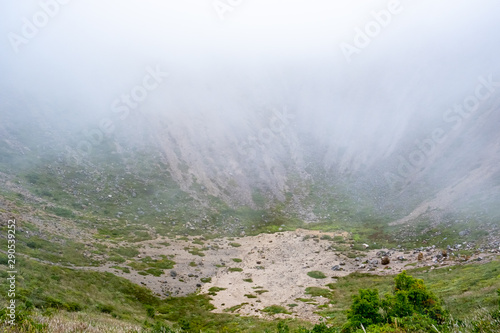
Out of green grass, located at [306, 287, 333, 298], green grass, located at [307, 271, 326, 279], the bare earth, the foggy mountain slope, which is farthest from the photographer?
the foggy mountain slope

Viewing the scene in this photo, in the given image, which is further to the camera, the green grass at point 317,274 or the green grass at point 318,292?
the green grass at point 317,274

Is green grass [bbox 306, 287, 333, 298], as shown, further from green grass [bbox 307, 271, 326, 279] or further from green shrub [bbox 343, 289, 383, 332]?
green shrub [bbox 343, 289, 383, 332]

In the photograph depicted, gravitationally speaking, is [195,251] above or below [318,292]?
above

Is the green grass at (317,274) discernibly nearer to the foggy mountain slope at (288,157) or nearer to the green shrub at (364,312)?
the foggy mountain slope at (288,157)

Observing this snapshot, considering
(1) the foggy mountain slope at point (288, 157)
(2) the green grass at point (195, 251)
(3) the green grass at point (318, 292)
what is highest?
(1) the foggy mountain slope at point (288, 157)

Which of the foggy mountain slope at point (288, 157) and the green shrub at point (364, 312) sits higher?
the foggy mountain slope at point (288, 157)

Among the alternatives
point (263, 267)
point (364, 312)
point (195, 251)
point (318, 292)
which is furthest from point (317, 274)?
point (364, 312)

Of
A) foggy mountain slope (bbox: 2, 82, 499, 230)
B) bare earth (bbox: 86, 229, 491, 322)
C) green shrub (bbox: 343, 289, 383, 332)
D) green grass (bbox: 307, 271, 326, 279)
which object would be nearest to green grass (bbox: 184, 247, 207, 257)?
bare earth (bbox: 86, 229, 491, 322)

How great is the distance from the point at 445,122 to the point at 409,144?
1240cm

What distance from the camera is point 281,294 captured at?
41688 millimetres

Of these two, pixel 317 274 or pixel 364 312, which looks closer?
pixel 364 312

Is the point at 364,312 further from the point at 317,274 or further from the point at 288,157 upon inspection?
the point at 288,157

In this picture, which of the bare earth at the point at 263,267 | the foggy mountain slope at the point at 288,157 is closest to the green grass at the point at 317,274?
the bare earth at the point at 263,267

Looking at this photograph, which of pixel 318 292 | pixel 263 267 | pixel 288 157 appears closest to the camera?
pixel 318 292
